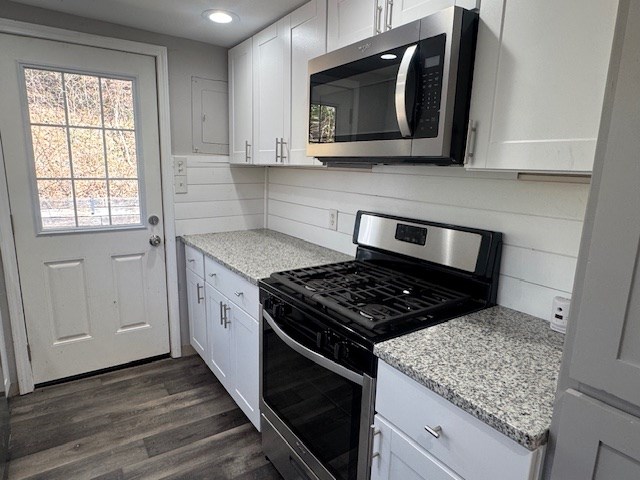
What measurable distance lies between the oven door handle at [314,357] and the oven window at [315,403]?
0.09ft

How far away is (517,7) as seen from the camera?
1.02m

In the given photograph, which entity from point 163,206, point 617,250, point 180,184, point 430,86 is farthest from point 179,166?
point 617,250

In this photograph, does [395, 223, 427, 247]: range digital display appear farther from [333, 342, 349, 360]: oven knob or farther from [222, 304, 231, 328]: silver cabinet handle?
[222, 304, 231, 328]: silver cabinet handle

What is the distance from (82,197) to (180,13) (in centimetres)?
120

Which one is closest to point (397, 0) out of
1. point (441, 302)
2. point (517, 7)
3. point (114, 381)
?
point (517, 7)

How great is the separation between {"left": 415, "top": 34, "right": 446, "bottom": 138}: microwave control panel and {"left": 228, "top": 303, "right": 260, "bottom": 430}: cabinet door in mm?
1119

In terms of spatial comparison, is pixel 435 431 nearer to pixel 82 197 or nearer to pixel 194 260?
pixel 194 260

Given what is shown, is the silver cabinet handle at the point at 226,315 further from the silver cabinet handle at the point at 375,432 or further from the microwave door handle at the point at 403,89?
the microwave door handle at the point at 403,89

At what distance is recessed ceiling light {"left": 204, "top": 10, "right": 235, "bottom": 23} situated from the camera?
1996mm

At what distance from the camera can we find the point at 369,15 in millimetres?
1430

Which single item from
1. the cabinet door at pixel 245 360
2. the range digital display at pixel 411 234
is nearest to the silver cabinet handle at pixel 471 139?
the range digital display at pixel 411 234

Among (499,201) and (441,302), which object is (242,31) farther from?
(441,302)

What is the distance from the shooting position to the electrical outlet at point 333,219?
7.24 ft

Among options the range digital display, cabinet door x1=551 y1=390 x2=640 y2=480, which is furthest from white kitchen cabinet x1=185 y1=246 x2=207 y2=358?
cabinet door x1=551 y1=390 x2=640 y2=480
